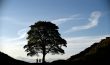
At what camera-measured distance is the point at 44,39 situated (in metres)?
77.0

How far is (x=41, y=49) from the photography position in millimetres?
76688

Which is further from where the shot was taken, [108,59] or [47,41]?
[47,41]

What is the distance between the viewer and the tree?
251 ft

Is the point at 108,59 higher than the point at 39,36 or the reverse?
the reverse

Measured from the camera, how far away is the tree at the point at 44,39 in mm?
76625

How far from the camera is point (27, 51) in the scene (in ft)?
255

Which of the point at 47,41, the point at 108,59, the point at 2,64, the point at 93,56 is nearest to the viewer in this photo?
the point at 2,64

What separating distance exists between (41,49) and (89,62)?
26.7 meters

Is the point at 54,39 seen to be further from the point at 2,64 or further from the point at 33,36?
the point at 2,64

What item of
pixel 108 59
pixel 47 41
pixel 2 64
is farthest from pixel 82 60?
pixel 47 41

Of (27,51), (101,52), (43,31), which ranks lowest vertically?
(101,52)

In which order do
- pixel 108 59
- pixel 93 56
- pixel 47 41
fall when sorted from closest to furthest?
1. pixel 108 59
2. pixel 93 56
3. pixel 47 41

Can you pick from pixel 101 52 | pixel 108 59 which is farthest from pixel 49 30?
pixel 108 59

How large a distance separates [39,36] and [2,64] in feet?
105
